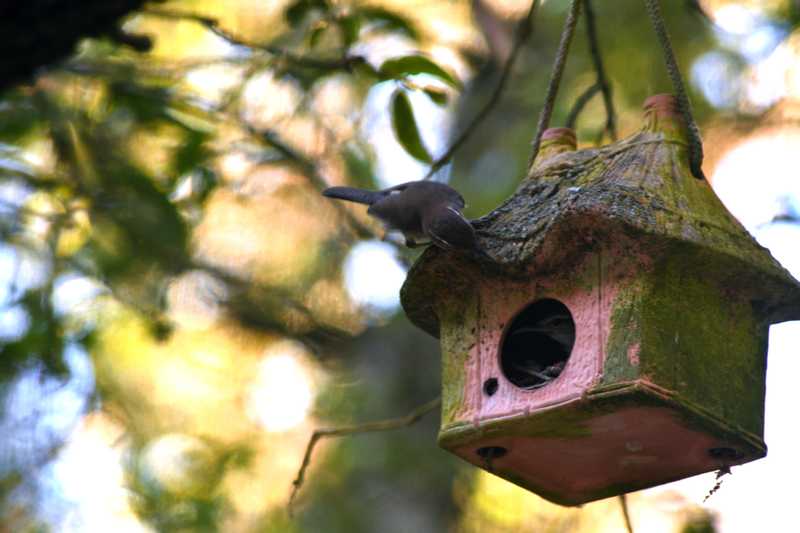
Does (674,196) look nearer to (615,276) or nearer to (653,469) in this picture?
(615,276)

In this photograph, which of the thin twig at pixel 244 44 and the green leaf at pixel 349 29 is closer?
the thin twig at pixel 244 44

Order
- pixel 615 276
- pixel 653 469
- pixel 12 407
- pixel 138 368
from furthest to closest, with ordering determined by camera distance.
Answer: pixel 138 368
pixel 12 407
pixel 653 469
pixel 615 276

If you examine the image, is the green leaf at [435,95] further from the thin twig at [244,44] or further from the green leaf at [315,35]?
the green leaf at [315,35]

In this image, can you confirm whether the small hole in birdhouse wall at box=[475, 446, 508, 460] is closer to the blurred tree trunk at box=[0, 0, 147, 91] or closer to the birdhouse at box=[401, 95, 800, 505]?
the birdhouse at box=[401, 95, 800, 505]

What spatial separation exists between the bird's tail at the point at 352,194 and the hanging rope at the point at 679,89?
44.5 inches

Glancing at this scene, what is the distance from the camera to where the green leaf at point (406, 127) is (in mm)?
3314

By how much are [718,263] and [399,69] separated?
1.05m

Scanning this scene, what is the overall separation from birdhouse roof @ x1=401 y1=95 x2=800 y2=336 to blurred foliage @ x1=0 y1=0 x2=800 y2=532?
3.96 feet

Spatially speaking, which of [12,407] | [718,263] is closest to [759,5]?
[718,263]

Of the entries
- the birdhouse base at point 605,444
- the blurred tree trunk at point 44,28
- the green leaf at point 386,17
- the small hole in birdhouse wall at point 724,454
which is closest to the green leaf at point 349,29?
the green leaf at point 386,17

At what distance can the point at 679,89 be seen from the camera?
2.73 metres

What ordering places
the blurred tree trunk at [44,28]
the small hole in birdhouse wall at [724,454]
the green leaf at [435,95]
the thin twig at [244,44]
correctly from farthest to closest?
1. the green leaf at [435,95]
2. the thin twig at [244,44]
3. the small hole in birdhouse wall at [724,454]
4. the blurred tree trunk at [44,28]

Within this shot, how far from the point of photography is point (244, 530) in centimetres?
635

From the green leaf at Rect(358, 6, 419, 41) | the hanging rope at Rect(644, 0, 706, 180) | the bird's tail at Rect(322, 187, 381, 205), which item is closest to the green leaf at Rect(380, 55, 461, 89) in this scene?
the green leaf at Rect(358, 6, 419, 41)
